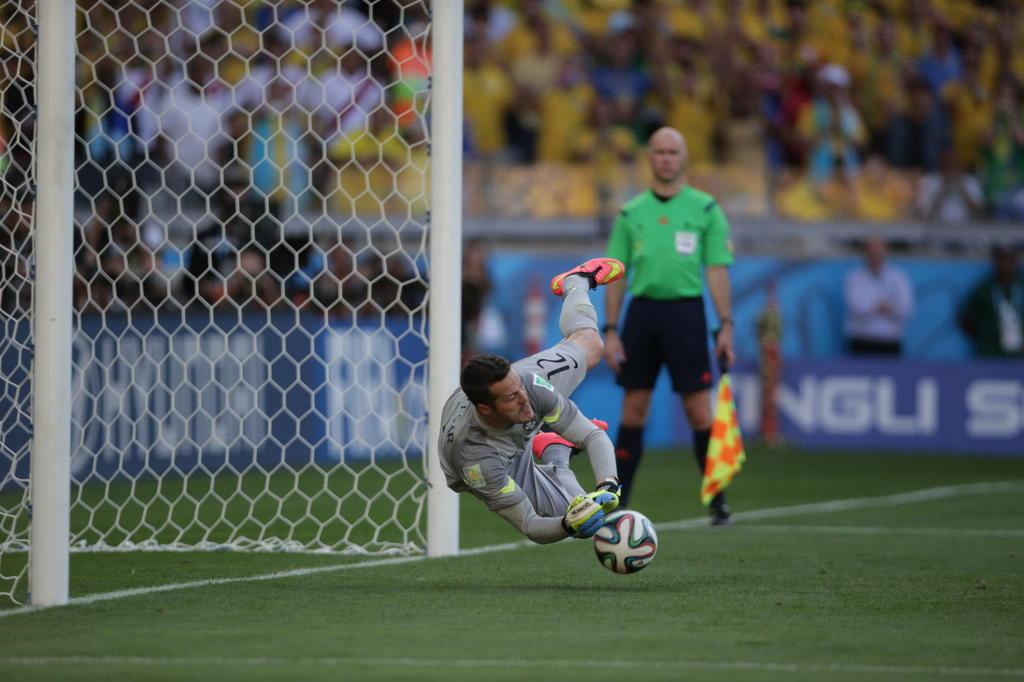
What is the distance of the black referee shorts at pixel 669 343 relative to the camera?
9656mm

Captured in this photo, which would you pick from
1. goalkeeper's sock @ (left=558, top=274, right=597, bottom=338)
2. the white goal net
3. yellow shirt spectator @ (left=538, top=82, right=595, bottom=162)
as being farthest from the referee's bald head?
yellow shirt spectator @ (left=538, top=82, right=595, bottom=162)

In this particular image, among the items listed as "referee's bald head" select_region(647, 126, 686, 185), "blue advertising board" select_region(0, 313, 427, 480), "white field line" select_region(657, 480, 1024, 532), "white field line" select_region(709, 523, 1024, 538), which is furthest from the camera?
"blue advertising board" select_region(0, 313, 427, 480)

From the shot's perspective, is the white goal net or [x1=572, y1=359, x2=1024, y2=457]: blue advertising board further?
[x1=572, y1=359, x2=1024, y2=457]: blue advertising board

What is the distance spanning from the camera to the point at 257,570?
7574 mm

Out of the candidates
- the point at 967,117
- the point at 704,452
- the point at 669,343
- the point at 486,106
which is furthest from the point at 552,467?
the point at 967,117

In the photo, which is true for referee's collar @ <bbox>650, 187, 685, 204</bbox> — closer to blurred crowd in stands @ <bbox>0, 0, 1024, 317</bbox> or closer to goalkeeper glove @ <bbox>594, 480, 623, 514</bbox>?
blurred crowd in stands @ <bbox>0, 0, 1024, 317</bbox>

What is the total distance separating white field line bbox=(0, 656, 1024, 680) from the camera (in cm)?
499

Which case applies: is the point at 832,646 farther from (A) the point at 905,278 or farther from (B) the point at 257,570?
(A) the point at 905,278

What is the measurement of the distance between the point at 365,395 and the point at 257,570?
Result: 250 inches

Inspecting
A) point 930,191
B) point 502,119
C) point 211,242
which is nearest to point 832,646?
point 211,242

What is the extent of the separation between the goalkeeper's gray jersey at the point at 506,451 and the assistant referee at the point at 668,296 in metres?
2.54

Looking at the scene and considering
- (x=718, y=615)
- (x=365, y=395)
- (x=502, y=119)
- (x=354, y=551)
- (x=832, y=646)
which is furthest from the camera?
(x=502, y=119)

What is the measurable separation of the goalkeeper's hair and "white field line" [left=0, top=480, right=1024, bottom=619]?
1.38 meters

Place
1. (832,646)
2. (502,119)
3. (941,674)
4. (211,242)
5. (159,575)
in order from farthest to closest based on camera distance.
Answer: (502,119)
(211,242)
(159,575)
(832,646)
(941,674)
